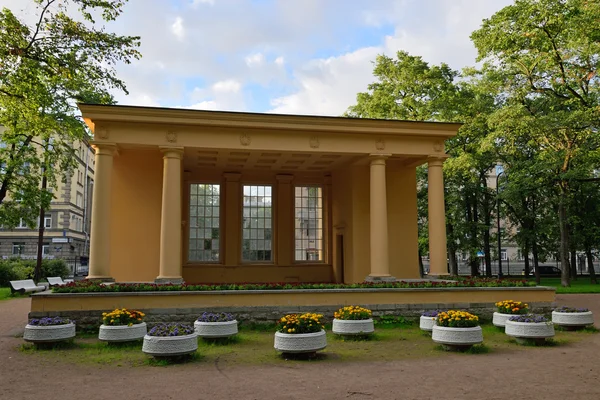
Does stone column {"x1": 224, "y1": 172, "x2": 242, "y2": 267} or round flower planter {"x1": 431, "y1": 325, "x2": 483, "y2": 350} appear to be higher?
stone column {"x1": 224, "y1": 172, "x2": 242, "y2": 267}

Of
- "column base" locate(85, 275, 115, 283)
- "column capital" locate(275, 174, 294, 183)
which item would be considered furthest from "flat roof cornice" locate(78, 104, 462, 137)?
"column capital" locate(275, 174, 294, 183)

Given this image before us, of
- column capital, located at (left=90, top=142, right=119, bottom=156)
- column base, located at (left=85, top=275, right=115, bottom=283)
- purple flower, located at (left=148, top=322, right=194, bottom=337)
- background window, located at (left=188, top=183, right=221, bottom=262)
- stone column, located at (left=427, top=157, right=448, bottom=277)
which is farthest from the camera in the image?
background window, located at (left=188, top=183, right=221, bottom=262)

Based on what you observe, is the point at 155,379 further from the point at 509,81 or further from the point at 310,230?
the point at 509,81

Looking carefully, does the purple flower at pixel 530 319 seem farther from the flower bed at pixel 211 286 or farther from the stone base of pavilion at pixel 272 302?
the flower bed at pixel 211 286

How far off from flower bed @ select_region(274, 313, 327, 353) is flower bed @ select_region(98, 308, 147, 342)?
3.53m

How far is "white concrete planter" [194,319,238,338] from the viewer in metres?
11.7

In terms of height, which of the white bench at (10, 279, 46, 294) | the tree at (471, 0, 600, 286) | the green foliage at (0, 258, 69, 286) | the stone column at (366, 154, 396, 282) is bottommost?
the white bench at (10, 279, 46, 294)

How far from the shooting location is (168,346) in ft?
31.7

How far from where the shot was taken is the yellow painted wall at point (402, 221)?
21516 mm

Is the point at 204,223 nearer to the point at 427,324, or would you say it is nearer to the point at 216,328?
the point at 216,328

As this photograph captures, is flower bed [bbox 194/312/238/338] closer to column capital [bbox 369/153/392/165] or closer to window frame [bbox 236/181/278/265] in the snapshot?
column capital [bbox 369/153/392/165]

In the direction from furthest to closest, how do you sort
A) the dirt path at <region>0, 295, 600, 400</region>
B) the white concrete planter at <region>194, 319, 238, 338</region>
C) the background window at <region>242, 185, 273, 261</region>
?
the background window at <region>242, 185, 273, 261</region>, the white concrete planter at <region>194, 319, 238, 338</region>, the dirt path at <region>0, 295, 600, 400</region>

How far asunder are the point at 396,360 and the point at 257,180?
14954 millimetres

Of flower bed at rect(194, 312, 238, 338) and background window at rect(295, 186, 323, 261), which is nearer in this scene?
flower bed at rect(194, 312, 238, 338)
